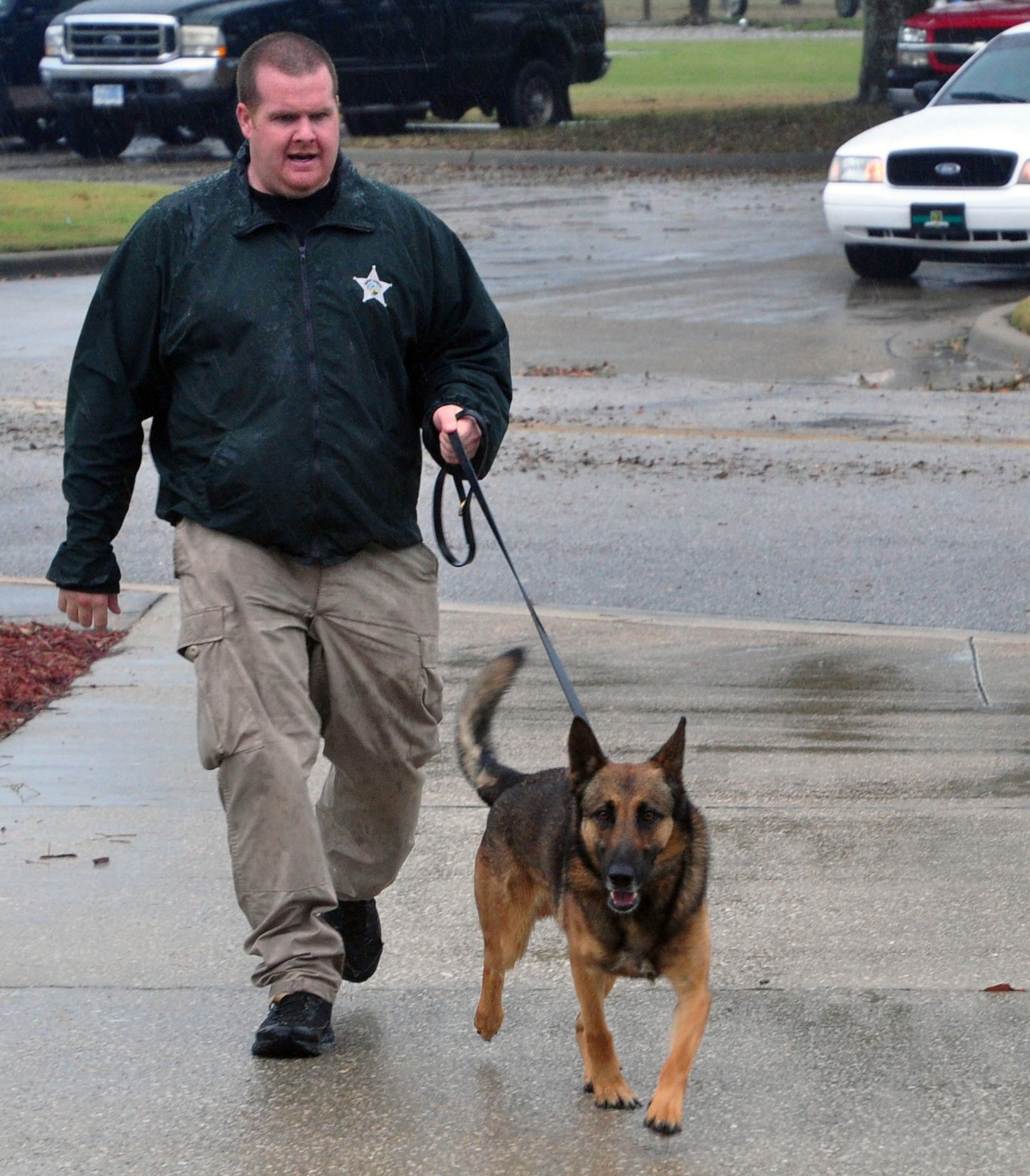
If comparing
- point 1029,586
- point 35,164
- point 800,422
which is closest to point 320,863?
point 1029,586

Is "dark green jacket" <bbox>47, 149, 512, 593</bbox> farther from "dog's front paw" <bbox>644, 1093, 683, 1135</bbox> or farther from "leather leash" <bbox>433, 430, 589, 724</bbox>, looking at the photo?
"dog's front paw" <bbox>644, 1093, 683, 1135</bbox>

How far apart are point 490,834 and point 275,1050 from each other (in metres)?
0.64

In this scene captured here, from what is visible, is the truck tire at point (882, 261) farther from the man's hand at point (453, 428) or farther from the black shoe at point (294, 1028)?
the black shoe at point (294, 1028)

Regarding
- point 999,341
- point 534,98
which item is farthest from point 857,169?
point 534,98

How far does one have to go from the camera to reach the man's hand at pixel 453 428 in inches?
164

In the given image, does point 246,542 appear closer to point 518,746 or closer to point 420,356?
point 420,356

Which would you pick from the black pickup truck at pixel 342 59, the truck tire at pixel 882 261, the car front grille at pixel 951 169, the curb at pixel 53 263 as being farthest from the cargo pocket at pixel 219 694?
the black pickup truck at pixel 342 59

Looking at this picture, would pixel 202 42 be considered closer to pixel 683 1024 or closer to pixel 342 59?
pixel 342 59

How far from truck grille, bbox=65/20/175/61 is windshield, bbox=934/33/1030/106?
9887 millimetres

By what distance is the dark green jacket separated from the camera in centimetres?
406

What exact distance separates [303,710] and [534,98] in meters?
24.1

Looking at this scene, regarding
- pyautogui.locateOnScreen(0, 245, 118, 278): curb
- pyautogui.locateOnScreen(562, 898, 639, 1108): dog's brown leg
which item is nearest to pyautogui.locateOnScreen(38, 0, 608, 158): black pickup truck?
pyautogui.locateOnScreen(0, 245, 118, 278): curb

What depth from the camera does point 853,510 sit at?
29.2 feet

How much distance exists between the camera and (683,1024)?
374 centimetres
